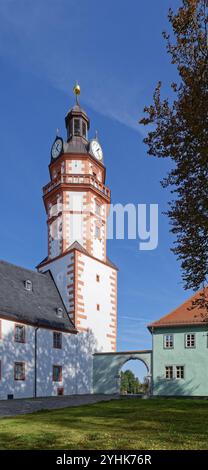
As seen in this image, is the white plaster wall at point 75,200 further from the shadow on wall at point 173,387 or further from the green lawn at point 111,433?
the green lawn at point 111,433

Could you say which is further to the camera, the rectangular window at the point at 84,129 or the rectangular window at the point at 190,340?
the rectangular window at the point at 84,129

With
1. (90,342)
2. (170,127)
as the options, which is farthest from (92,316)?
(170,127)

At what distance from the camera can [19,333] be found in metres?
30.6

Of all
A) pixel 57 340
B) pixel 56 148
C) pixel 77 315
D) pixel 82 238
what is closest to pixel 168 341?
pixel 77 315

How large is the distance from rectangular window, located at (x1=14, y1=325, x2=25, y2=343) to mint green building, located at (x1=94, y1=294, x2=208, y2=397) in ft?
29.0

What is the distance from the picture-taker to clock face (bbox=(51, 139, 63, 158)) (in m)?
41.5

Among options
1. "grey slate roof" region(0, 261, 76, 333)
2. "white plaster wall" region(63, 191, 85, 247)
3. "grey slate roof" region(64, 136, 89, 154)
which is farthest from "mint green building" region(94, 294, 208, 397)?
"grey slate roof" region(64, 136, 89, 154)

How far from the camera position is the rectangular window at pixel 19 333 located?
30266 millimetres

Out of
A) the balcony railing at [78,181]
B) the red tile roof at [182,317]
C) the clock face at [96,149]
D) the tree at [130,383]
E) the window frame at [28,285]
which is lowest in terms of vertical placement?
the tree at [130,383]

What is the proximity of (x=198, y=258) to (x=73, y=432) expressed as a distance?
7.13 metres

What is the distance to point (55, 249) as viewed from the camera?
39.5 metres

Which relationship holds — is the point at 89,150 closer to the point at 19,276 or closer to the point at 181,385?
the point at 19,276

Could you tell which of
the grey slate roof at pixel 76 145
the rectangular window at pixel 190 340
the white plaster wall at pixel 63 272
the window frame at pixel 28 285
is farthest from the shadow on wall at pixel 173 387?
the grey slate roof at pixel 76 145

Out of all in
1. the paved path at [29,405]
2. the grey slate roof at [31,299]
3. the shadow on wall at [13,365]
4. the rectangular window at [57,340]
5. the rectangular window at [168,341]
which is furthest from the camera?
the rectangular window at [57,340]
